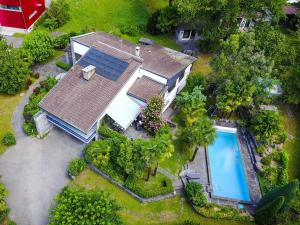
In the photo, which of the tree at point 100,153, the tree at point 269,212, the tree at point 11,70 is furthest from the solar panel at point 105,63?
the tree at point 269,212

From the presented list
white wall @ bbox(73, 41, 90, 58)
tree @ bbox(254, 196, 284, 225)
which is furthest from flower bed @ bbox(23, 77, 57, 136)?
tree @ bbox(254, 196, 284, 225)

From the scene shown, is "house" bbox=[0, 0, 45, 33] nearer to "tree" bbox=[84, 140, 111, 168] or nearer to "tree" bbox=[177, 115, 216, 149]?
"tree" bbox=[84, 140, 111, 168]

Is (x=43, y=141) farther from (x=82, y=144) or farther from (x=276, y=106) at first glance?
(x=276, y=106)

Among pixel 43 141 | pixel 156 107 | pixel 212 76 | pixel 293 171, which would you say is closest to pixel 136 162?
pixel 156 107

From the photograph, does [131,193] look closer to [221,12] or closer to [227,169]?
[227,169]

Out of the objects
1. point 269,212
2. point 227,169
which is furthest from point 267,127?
point 269,212
